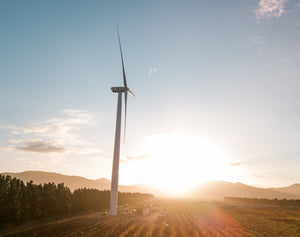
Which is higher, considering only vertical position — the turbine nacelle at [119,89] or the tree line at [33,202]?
the turbine nacelle at [119,89]

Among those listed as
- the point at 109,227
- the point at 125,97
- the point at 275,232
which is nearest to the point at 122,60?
the point at 125,97

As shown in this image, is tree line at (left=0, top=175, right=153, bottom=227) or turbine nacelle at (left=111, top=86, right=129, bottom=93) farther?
turbine nacelle at (left=111, top=86, right=129, bottom=93)

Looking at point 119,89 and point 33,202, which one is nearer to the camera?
point 33,202

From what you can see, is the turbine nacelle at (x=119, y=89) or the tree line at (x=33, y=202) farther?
the turbine nacelle at (x=119, y=89)

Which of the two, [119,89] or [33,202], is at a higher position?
[119,89]

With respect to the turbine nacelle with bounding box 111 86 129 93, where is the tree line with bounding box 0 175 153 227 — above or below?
below

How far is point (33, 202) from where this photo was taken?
244 ft

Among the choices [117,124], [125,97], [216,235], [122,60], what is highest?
[122,60]

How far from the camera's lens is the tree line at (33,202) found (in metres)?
66.5

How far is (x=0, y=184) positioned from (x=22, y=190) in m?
7.12

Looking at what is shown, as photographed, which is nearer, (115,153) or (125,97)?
(115,153)

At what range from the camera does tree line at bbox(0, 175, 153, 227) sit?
218 feet

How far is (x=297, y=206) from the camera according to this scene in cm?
14575

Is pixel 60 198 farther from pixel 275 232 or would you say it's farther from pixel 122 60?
pixel 275 232
